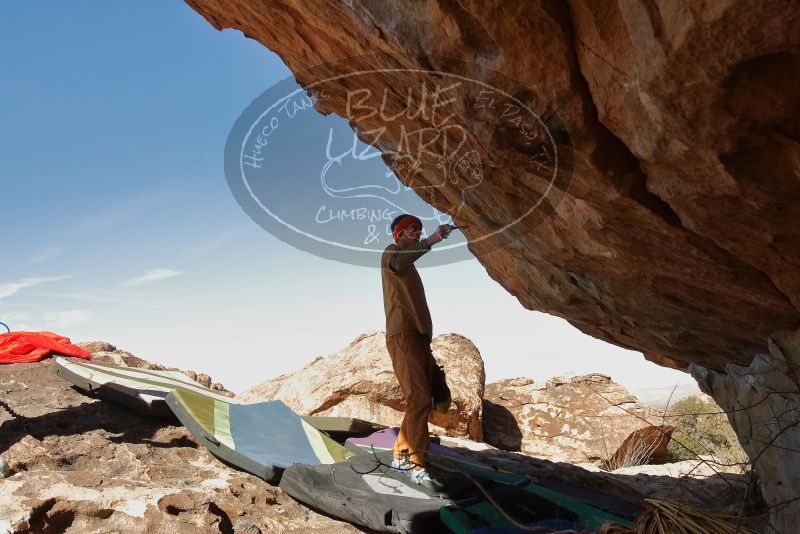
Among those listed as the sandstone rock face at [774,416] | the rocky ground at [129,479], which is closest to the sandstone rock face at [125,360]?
the rocky ground at [129,479]

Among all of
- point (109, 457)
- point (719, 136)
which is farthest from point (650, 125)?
point (109, 457)

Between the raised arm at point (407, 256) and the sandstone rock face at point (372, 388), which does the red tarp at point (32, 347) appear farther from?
the raised arm at point (407, 256)

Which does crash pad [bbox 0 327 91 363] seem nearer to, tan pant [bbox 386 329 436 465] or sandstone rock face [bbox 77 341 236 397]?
sandstone rock face [bbox 77 341 236 397]

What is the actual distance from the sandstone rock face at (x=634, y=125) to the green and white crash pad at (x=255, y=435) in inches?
126

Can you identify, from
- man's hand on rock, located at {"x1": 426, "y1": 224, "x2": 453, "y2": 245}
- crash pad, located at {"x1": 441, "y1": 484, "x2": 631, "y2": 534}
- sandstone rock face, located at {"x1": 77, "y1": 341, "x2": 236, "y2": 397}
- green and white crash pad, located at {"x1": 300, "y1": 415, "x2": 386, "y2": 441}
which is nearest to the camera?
crash pad, located at {"x1": 441, "y1": 484, "x2": 631, "y2": 534}

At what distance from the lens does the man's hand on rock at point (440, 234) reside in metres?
4.75

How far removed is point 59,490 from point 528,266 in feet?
16.2

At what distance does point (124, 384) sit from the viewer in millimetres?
6777

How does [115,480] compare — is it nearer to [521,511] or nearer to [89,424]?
[89,424]

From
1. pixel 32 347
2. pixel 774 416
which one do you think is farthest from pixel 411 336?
pixel 32 347

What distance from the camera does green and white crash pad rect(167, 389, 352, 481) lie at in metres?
5.53

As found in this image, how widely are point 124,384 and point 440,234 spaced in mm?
4552

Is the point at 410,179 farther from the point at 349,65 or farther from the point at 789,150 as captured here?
the point at 789,150

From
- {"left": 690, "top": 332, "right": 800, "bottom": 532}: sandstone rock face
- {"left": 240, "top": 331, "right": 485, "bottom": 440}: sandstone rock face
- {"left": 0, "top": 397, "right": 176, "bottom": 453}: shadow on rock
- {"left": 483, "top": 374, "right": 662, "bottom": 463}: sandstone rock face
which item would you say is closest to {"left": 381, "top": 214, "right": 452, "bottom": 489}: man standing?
{"left": 0, "top": 397, "right": 176, "bottom": 453}: shadow on rock
